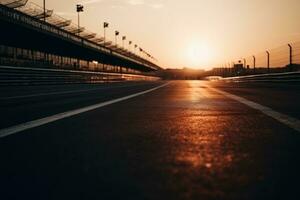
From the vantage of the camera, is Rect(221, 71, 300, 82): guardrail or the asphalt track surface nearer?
the asphalt track surface

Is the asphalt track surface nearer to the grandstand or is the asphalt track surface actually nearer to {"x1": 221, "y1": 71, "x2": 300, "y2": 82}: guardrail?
{"x1": 221, "y1": 71, "x2": 300, "y2": 82}: guardrail

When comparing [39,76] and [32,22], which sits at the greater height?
[32,22]

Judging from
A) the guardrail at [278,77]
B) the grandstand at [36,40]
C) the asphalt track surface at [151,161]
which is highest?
the grandstand at [36,40]

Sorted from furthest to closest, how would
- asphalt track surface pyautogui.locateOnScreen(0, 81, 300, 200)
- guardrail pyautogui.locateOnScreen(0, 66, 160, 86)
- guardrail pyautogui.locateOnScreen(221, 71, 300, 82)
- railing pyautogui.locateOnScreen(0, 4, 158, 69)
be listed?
railing pyautogui.locateOnScreen(0, 4, 158, 69)
guardrail pyautogui.locateOnScreen(221, 71, 300, 82)
guardrail pyautogui.locateOnScreen(0, 66, 160, 86)
asphalt track surface pyautogui.locateOnScreen(0, 81, 300, 200)

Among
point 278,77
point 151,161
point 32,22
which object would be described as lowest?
point 151,161

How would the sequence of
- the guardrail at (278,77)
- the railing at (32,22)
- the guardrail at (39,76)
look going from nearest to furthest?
the guardrail at (39,76), the guardrail at (278,77), the railing at (32,22)

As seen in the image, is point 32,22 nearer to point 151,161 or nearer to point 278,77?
point 278,77

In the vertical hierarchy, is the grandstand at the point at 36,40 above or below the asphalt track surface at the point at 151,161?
above

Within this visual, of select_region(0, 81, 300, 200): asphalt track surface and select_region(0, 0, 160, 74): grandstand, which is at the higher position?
select_region(0, 0, 160, 74): grandstand

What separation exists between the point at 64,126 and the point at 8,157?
5.99 feet

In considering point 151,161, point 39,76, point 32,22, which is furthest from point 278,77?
point 32,22

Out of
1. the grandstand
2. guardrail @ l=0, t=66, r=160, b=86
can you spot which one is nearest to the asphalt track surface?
guardrail @ l=0, t=66, r=160, b=86

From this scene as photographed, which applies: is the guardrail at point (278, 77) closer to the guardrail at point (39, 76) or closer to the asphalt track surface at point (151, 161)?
the guardrail at point (39, 76)

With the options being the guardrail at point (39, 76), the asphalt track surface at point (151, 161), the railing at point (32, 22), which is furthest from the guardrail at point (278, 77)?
the railing at point (32, 22)
